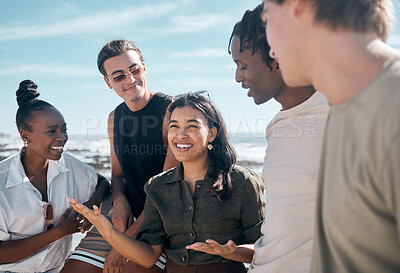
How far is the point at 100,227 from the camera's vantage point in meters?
2.50

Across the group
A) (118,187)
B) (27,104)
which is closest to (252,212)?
(118,187)

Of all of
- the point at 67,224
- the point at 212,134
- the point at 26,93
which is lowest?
the point at 67,224

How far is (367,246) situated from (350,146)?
0.28 metres

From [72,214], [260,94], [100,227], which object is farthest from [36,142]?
[260,94]

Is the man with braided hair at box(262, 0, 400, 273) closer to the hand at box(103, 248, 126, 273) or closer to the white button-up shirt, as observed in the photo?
the hand at box(103, 248, 126, 273)

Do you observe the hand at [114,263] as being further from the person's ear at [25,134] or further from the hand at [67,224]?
the person's ear at [25,134]

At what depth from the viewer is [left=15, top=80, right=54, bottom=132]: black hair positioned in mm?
3588

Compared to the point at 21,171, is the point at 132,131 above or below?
above

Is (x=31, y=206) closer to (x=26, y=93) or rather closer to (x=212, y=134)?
(x=26, y=93)

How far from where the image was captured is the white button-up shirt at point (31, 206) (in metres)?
3.15

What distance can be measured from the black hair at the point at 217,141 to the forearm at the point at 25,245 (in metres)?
1.44

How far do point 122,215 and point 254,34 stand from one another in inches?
77.5

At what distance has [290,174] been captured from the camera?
6.46ft

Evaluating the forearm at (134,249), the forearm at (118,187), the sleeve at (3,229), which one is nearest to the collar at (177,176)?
the forearm at (134,249)
